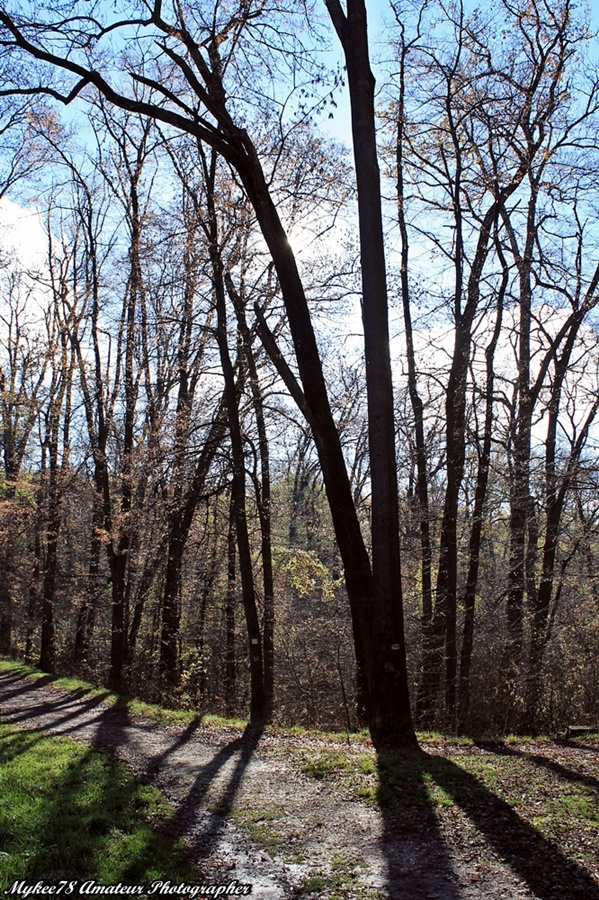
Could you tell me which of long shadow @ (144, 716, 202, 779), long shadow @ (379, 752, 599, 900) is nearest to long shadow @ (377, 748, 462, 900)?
long shadow @ (379, 752, 599, 900)

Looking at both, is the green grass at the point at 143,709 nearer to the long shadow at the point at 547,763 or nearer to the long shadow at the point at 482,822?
the long shadow at the point at 547,763

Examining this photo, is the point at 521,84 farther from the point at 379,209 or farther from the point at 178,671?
the point at 178,671

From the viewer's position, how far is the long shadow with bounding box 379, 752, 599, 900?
3592mm

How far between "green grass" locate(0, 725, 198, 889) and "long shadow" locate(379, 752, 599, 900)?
57.9 inches

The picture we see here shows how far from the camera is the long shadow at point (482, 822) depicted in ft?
11.8

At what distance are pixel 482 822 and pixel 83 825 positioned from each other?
265 centimetres

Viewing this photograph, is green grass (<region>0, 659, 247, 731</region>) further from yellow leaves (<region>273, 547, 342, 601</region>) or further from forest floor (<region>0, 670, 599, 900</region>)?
yellow leaves (<region>273, 547, 342, 601</region>)

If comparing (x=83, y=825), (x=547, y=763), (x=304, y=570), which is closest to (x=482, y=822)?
(x=547, y=763)

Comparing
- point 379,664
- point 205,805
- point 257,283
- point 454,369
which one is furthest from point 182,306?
point 205,805

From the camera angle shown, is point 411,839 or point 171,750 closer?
point 411,839

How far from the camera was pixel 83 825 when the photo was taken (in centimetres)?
451

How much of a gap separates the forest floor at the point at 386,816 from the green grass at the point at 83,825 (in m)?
0.24

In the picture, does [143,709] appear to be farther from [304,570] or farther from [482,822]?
[482,822]

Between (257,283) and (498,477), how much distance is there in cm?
581
